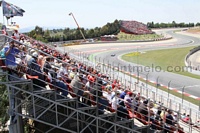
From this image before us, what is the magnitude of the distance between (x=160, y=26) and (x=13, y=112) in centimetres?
12740

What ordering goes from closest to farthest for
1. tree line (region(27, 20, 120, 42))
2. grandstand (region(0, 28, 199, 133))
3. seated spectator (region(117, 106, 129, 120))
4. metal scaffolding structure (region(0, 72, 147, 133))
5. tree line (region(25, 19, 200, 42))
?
metal scaffolding structure (region(0, 72, 147, 133))
grandstand (region(0, 28, 199, 133))
seated spectator (region(117, 106, 129, 120))
tree line (region(27, 20, 120, 42))
tree line (region(25, 19, 200, 42))

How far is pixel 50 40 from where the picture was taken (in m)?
65.2

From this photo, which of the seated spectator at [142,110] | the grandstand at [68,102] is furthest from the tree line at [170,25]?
the grandstand at [68,102]

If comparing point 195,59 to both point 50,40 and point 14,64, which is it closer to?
point 14,64

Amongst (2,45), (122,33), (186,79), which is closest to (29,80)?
(2,45)

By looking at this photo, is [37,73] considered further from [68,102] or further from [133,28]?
[133,28]

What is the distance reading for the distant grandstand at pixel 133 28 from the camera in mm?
90750

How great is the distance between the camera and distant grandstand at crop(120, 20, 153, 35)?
90.8m

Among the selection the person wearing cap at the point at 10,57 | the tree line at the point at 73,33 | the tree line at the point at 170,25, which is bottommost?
the person wearing cap at the point at 10,57

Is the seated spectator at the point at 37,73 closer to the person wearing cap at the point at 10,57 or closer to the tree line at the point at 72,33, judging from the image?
the person wearing cap at the point at 10,57

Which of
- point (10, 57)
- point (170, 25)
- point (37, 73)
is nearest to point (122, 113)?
point (37, 73)

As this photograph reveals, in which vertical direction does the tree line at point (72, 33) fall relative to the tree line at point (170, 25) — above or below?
below

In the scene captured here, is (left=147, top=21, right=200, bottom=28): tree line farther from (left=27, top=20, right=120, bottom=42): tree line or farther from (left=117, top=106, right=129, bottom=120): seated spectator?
(left=117, top=106, right=129, bottom=120): seated spectator

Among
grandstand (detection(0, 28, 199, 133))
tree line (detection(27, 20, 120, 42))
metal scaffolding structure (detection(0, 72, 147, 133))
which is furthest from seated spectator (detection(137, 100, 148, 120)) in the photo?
tree line (detection(27, 20, 120, 42))
